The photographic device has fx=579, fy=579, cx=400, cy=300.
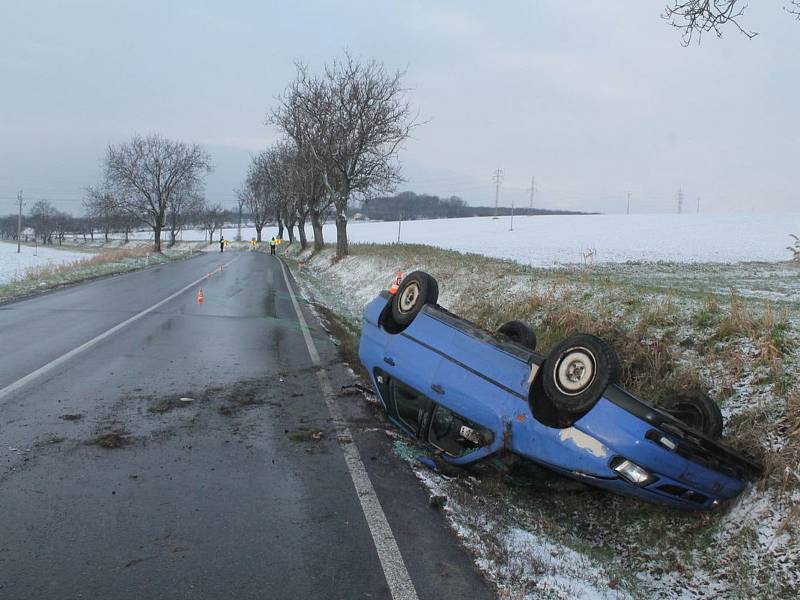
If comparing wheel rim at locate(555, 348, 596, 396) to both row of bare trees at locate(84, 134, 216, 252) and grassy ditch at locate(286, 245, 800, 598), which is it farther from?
row of bare trees at locate(84, 134, 216, 252)

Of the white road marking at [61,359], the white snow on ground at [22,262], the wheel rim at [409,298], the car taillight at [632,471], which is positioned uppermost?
the wheel rim at [409,298]

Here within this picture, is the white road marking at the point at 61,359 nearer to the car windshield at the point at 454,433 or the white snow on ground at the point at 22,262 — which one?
the car windshield at the point at 454,433

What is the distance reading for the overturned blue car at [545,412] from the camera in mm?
3654

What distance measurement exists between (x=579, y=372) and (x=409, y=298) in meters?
2.12

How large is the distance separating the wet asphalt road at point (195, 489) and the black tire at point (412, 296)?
3.67 feet

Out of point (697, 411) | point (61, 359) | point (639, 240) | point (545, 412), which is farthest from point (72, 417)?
point (639, 240)

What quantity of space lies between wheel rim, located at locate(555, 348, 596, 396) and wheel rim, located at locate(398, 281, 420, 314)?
1.82 meters

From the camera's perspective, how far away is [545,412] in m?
4.18

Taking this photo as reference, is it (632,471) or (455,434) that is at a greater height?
→ (632,471)

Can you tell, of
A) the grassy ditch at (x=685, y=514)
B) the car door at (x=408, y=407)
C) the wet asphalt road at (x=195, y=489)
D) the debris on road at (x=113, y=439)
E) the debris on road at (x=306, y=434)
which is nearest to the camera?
the wet asphalt road at (x=195, y=489)

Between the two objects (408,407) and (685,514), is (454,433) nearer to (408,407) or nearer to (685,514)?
(408,407)

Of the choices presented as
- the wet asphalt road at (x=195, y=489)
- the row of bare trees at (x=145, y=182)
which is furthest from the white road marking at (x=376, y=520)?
the row of bare trees at (x=145, y=182)

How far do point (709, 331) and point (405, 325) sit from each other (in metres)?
3.20

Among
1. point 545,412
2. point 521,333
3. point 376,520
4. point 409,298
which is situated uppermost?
point 409,298
